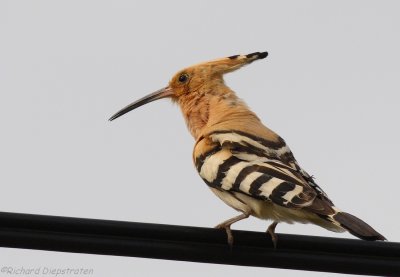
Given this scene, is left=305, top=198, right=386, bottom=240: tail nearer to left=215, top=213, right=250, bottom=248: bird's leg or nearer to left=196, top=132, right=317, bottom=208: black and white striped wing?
left=196, top=132, right=317, bottom=208: black and white striped wing

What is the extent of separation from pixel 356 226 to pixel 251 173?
0.66m

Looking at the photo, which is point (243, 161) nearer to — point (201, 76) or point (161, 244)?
point (161, 244)

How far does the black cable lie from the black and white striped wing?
57 cm

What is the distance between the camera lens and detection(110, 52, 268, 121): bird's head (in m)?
5.29

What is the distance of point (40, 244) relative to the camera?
115 inches

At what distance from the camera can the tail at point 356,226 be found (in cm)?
314

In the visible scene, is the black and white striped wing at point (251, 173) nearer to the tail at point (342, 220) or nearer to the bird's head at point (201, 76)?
the tail at point (342, 220)

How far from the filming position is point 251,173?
12.5ft

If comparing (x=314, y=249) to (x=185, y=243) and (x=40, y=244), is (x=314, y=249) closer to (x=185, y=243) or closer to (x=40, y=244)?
(x=185, y=243)

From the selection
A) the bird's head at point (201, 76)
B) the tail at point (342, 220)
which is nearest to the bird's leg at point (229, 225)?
the tail at point (342, 220)

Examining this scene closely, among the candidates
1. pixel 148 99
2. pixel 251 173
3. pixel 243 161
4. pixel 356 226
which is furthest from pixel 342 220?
pixel 148 99

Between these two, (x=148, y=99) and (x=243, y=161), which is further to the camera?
(x=148, y=99)

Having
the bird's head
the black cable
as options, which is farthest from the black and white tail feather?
the bird's head

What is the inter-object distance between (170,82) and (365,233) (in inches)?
96.8
